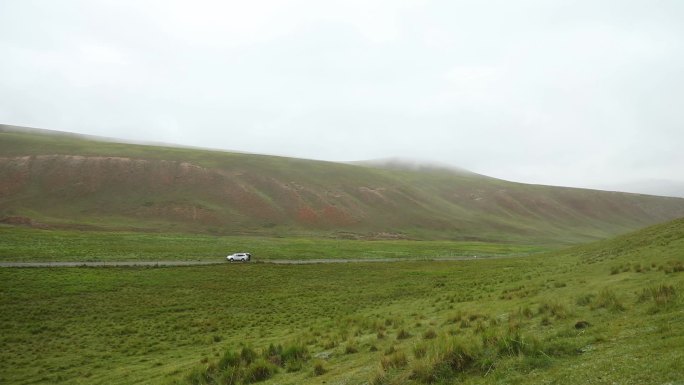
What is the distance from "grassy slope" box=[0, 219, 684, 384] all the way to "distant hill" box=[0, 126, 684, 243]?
6880cm

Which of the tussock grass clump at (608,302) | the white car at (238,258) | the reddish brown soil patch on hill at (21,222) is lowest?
the reddish brown soil patch on hill at (21,222)

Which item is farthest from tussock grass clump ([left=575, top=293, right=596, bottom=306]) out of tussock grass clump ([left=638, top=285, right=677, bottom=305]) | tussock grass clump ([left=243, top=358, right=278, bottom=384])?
tussock grass clump ([left=243, top=358, right=278, bottom=384])

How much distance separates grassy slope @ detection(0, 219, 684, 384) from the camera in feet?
32.7

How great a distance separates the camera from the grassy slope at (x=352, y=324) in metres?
9.95

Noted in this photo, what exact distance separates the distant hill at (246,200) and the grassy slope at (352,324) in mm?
68804

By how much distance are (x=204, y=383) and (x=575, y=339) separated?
35.0ft

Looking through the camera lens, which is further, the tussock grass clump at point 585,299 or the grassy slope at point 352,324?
the tussock grass clump at point 585,299

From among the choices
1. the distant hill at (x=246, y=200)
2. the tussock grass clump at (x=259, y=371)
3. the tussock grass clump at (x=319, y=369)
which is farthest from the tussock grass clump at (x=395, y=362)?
the distant hill at (x=246, y=200)

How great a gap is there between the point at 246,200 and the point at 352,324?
372 ft

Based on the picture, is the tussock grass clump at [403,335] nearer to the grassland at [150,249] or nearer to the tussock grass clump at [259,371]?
the tussock grass clump at [259,371]

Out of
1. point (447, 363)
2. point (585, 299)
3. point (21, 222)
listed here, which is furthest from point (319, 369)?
point (21, 222)

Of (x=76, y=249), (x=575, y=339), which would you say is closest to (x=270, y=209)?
(x=76, y=249)

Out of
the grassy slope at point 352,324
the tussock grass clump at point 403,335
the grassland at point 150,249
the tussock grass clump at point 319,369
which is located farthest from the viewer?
the grassland at point 150,249

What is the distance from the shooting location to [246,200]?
132 m
